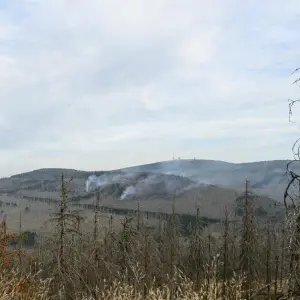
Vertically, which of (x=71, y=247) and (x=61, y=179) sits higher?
(x=61, y=179)

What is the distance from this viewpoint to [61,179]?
17000mm

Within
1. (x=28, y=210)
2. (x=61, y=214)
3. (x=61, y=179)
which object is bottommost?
(x=28, y=210)

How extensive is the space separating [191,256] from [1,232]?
40749mm

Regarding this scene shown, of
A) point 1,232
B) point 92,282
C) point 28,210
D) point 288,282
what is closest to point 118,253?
point 92,282

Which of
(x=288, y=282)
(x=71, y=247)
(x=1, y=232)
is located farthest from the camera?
(x=71, y=247)

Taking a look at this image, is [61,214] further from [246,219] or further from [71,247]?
[246,219]

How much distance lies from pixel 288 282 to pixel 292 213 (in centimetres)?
67

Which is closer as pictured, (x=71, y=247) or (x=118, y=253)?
(x=71, y=247)

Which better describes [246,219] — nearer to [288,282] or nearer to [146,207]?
[288,282]

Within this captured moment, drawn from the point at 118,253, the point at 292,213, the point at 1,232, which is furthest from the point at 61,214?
the point at 292,213

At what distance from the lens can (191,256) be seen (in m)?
47.7

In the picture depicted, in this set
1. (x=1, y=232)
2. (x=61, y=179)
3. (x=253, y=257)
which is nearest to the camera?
(x=1, y=232)

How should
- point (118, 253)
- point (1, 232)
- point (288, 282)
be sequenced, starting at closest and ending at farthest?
1. point (288, 282)
2. point (1, 232)
3. point (118, 253)

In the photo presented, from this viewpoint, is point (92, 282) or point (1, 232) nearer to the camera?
point (1, 232)
